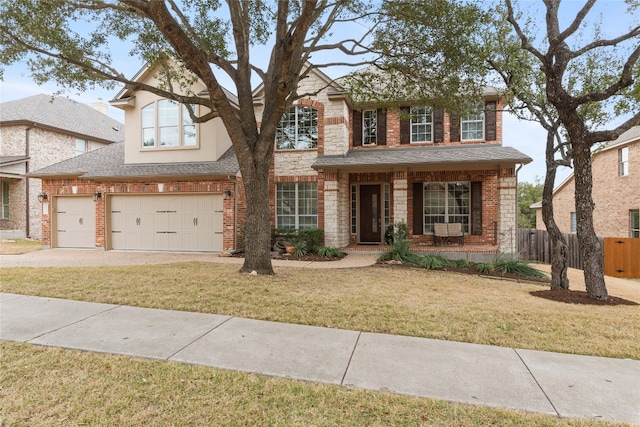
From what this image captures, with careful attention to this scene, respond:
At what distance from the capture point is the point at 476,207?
1340cm

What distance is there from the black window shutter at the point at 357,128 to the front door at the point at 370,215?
192 cm

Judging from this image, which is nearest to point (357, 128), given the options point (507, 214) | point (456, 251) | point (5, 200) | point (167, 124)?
point (456, 251)

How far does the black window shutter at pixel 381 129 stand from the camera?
47.3 ft

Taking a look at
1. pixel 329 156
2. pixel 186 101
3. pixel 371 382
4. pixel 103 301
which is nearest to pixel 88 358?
pixel 103 301

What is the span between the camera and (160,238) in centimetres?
1373

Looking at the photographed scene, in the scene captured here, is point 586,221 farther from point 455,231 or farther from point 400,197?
point 400,197

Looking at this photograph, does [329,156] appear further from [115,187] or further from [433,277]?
[115,187]

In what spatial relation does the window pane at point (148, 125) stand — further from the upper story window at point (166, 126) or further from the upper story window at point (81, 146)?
the upper story window at point (81, 146)

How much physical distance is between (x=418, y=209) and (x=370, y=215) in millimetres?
2009

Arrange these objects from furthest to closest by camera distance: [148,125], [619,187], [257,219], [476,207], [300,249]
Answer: [619,187], [148,125], [476,207], [300,249], [257,219]

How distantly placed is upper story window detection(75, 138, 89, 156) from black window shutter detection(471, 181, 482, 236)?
73.2 feet

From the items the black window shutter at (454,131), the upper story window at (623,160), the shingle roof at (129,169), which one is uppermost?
the black window shutter at (454,131)

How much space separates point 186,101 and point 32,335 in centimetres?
572

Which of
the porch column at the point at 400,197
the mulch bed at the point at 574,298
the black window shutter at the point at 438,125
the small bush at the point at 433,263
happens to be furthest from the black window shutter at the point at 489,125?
the mulch bed at the point at 574,298
